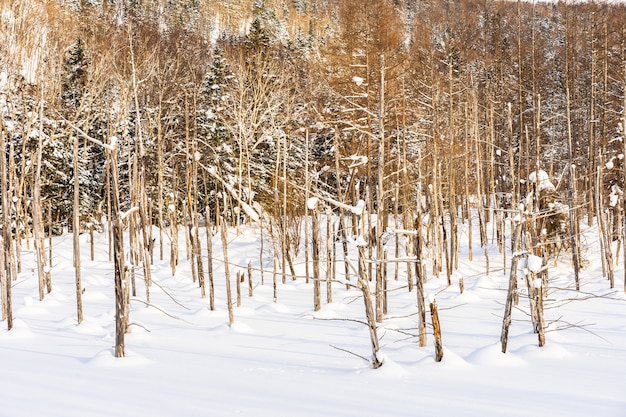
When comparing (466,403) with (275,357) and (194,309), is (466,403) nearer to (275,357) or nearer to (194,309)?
(275,357)

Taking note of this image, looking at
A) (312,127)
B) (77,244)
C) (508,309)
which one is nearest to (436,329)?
(508,309)

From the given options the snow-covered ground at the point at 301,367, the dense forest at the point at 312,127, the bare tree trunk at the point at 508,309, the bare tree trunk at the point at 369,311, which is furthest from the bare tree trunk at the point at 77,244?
the bare tree trunk at the point at 508,309

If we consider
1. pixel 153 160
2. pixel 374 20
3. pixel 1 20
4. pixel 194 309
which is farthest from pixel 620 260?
pixel 1 20

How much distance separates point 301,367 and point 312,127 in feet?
37.1

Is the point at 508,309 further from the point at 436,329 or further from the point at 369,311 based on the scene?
the point at 369,311

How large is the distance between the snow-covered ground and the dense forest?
1925mm

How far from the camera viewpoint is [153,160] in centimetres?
2277

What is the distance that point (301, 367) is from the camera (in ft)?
22.9

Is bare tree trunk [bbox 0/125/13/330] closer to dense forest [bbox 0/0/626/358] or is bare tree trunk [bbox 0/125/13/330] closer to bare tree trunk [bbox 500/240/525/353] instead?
dense forest [bbox 0/0/626/358]

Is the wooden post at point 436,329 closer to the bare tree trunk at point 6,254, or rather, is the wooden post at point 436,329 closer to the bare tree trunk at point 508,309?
the bare tree trunk at point 508,309

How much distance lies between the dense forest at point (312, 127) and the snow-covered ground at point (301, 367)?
1.93m

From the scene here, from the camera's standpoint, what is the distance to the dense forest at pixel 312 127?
44.2 feet

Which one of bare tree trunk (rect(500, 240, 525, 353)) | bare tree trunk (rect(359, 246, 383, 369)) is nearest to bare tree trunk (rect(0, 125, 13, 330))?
bare tree trunk (rect(359, 246, 383, 369))

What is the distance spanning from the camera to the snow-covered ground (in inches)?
209
